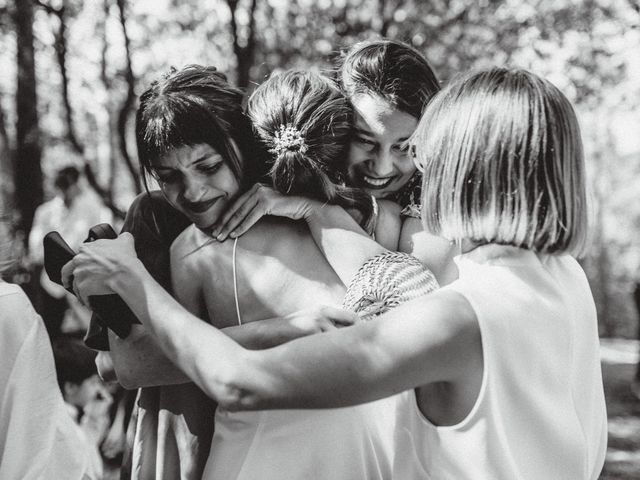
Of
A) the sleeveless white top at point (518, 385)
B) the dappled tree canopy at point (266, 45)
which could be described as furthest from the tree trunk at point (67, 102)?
the sleeveless white top at point (518, 385)

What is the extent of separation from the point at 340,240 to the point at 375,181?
14.7 inches

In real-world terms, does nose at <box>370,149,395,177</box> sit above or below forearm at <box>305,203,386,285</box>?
above

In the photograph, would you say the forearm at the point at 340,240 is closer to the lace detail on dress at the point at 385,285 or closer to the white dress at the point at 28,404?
the lace detail on dress at the point at 385,285

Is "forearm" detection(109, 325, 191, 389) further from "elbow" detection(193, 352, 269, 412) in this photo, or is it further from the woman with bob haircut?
"elbow" detection(193, 352, 269, 412)

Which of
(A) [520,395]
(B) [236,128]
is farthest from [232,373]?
(B) [236,128]

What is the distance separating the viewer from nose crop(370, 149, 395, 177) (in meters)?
2.30

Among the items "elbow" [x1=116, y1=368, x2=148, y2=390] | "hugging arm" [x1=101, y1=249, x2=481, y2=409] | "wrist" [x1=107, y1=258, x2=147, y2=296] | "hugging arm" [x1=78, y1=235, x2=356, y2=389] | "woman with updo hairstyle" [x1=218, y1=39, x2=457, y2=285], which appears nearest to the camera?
"hugging arm" [x1=101, y1=249, x2=481, y2=409]

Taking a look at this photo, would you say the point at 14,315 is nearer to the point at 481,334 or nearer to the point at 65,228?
the point at 481,334

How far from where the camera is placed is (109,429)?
640 centimetres

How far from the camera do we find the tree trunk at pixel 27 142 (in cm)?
789

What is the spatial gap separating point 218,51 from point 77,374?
20.2 ft

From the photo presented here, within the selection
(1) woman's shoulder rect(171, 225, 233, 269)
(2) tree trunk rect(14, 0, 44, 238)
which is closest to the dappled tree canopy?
(2) tree trunk rect(14, 0, 44, 238)

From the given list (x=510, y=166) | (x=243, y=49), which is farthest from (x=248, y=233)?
(x=243, y=49)

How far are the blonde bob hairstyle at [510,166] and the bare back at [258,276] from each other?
0.67 m
